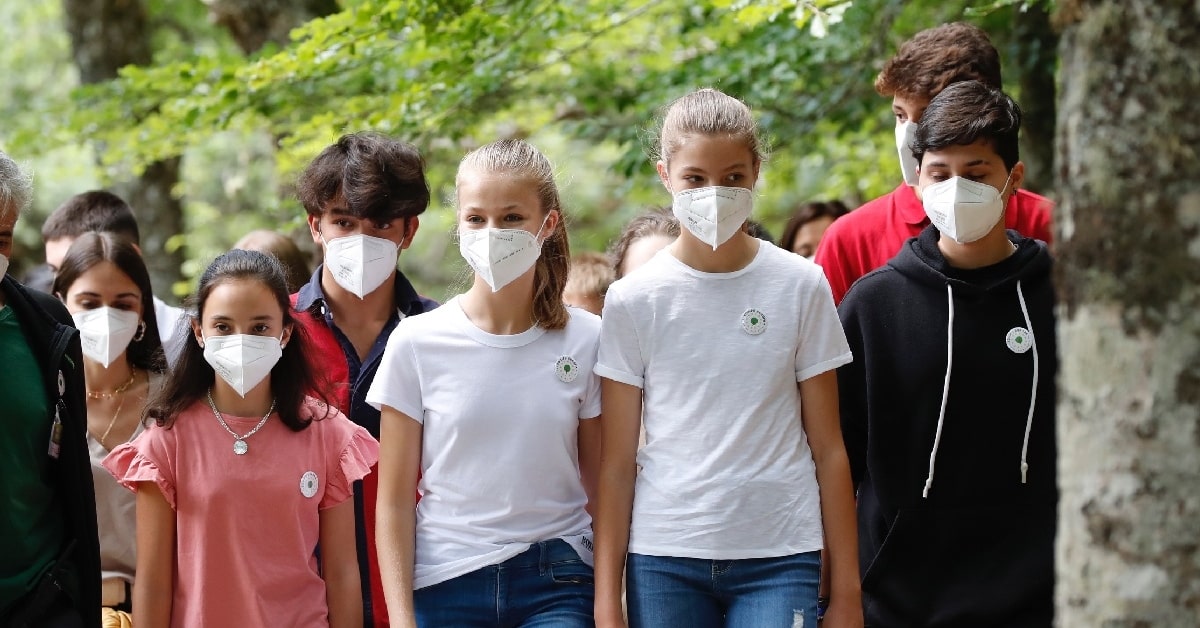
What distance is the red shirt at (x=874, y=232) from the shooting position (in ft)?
14.1

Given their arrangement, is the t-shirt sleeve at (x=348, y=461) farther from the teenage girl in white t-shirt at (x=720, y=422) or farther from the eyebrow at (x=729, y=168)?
the eyebrow at (x=729, y=168)

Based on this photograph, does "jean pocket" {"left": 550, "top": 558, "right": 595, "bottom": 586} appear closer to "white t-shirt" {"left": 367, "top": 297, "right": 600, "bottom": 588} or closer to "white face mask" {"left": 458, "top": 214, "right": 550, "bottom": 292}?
"white t-shirt" {"left": 367, "top": 297, "right": 600, "bottom": 588}

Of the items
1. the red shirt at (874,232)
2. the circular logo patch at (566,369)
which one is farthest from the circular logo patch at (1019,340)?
the circular logo patch at (566,369)

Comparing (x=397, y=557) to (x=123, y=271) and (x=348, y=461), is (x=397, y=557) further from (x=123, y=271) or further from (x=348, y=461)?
(x=123, y=271)

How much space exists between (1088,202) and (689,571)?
174cm

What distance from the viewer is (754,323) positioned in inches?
138

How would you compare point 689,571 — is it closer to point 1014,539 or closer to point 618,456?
point 618,456

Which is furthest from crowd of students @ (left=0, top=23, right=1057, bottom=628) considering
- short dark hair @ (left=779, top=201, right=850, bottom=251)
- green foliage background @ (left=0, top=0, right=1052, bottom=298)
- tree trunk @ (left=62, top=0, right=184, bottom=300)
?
tree trunk @ (left=62, top=0, right=184, bottom=300)

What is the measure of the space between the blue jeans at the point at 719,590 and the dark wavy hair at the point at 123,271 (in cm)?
234

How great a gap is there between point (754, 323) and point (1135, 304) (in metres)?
1.63

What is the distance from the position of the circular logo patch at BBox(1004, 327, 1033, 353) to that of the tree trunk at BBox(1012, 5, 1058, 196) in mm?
4189

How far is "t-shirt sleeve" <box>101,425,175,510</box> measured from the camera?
373cm

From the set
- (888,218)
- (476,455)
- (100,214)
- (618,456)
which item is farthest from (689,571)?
(100,214)

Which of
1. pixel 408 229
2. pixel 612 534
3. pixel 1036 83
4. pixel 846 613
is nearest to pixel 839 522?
pixel 846 613
